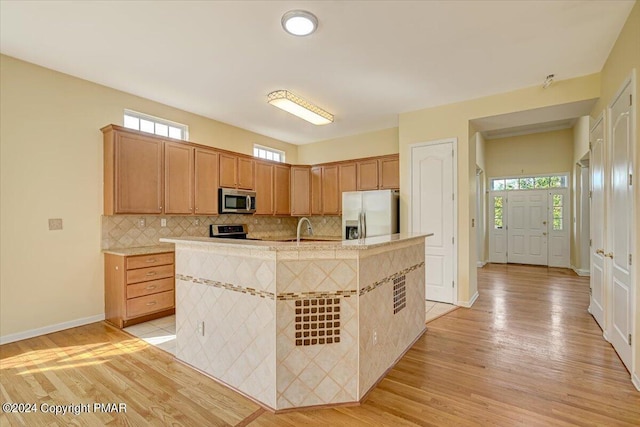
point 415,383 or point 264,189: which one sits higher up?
point 264,189

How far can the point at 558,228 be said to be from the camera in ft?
24.8

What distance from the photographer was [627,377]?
244 cm

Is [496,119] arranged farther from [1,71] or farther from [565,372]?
[1,71]

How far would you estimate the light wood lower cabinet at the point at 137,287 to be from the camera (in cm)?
356

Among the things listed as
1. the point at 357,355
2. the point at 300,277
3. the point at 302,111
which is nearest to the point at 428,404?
the point at 357,355

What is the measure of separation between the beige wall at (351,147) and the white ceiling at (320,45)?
64.2 inches

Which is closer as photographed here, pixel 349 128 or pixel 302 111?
pixel 302 111

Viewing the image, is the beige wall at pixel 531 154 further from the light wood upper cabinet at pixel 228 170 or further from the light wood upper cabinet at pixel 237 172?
the light wood upper cabinet at pixel 228 170

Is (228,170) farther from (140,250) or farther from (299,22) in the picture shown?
(299,22)

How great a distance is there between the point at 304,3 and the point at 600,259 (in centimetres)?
416

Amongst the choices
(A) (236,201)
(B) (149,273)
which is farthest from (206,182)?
(B) (149,273)

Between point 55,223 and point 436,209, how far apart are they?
5.00 metres

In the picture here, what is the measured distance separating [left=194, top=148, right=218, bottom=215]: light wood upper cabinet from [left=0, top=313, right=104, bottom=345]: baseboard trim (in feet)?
6.02

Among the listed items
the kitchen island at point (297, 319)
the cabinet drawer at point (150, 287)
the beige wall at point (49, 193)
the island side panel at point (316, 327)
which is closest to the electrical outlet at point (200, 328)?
the kitchen island at point (297, 319)
